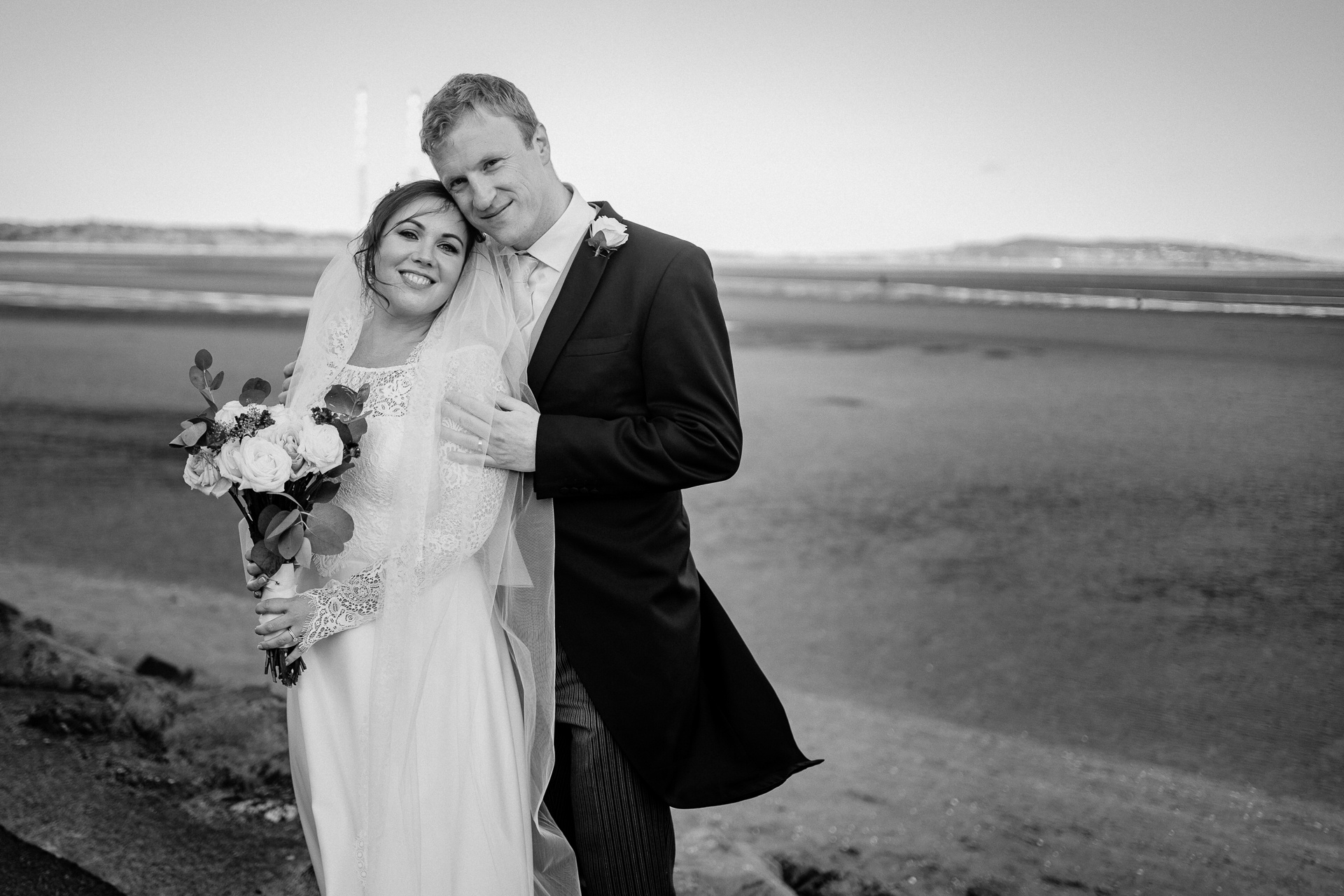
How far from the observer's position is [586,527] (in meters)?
2.54

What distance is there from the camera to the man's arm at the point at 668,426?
7.76 feet

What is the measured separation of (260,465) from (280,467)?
0.13 ft

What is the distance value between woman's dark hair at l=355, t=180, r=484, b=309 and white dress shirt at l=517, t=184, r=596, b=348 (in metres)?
0.17

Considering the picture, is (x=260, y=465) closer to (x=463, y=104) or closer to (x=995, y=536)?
(x=463, y=104)

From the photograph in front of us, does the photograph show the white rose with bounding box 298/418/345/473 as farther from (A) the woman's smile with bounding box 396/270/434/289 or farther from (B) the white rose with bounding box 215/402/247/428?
(A) the woman's smile with bounding box 396/270/434/289

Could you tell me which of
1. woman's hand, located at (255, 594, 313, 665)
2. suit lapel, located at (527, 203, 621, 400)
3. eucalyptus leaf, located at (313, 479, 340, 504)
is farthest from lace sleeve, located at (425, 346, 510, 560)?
woman's hand, located at (255, 594, 313, 665)

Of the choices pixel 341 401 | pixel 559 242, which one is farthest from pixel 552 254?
pixel 341 401

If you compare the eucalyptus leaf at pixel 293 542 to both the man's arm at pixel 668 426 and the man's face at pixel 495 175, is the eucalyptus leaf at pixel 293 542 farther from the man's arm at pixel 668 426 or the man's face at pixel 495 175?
the man's face at pixel 495 175

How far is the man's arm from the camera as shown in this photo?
237cm

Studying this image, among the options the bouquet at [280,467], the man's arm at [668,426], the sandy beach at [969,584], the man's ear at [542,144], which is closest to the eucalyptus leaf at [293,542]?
the bouquet at [280,467]

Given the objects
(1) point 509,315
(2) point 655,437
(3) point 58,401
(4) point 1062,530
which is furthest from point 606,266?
(3) point 58,401

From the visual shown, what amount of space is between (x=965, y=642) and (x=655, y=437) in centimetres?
442

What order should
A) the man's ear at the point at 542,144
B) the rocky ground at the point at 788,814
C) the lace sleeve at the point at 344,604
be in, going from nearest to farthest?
the lace sleeve at the point at 344,604
the man's ear at the point at 542,144
the rocky ground at the point at 788,814

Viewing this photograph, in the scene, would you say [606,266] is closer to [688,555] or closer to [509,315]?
[509,315]
